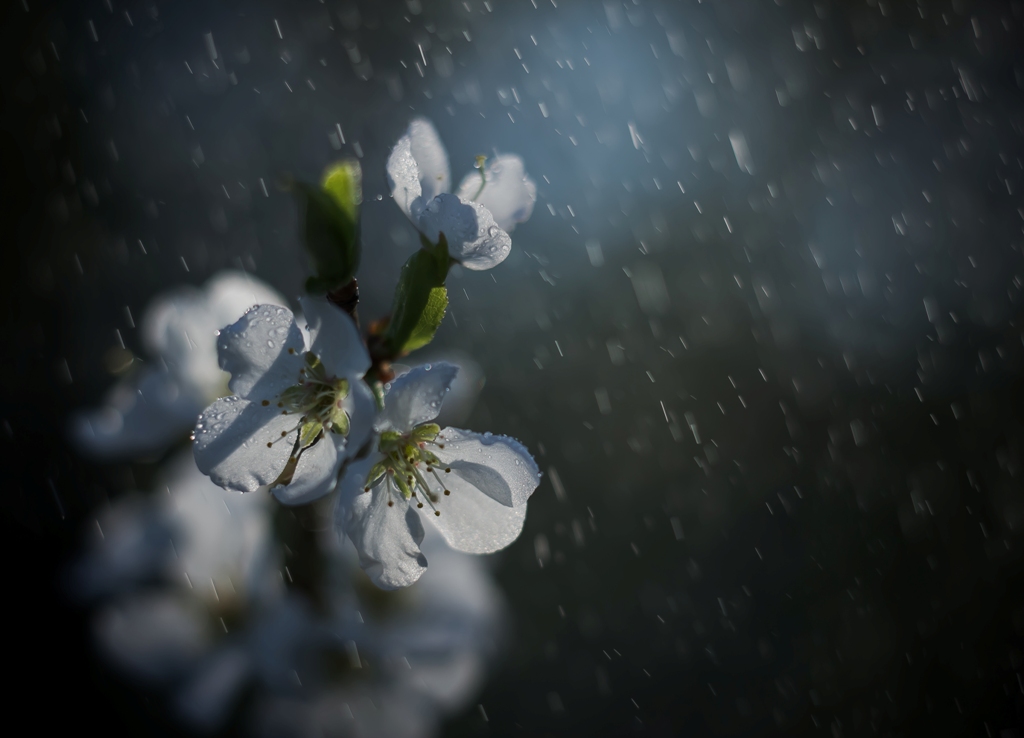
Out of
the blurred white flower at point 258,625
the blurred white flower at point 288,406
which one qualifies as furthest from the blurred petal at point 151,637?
the blurred white flower at point 288,406

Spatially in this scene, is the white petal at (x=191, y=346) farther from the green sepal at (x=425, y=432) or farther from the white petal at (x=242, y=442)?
the green sepal at (x=425, y=432)

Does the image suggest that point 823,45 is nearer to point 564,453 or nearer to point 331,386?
point 564,453

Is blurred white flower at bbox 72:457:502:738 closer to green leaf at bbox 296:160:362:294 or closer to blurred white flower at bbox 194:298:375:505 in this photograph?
blurred white flower at bbox 194:298:375:505

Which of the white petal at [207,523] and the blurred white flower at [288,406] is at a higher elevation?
the blurred white flower at [288,406]

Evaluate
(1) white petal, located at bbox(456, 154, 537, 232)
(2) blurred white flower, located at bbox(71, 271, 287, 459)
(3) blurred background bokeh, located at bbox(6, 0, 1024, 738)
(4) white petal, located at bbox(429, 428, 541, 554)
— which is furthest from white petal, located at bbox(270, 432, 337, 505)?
(3) blurred background bokeh, located at bbox(6, 0, 1024, 738)

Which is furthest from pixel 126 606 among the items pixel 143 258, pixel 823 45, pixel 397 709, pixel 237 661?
pixel 823 45

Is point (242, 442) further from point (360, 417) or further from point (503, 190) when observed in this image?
point (503, 190)
